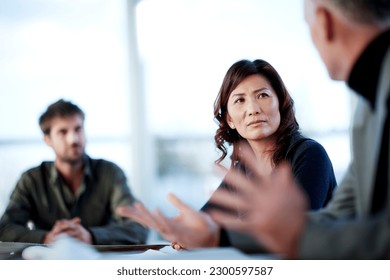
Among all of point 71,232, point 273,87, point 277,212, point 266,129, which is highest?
point 273,87

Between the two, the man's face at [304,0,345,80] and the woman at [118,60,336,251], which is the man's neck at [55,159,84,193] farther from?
the man's face at [304,0,345,80]

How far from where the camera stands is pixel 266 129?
54.6 inches

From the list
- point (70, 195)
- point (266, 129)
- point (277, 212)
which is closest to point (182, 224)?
point (277, 212)

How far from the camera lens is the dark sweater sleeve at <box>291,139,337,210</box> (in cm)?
120

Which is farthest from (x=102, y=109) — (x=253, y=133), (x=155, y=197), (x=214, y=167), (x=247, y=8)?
(x=214, y=167)

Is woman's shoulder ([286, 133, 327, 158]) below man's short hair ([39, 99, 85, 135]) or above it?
below

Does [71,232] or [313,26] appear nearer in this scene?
[313,26]

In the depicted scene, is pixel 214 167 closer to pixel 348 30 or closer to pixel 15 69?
pixel 348 30

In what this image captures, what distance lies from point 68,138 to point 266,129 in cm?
83

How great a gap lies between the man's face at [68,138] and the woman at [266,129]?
0.61m

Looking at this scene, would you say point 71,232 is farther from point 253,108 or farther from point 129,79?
point 129,79

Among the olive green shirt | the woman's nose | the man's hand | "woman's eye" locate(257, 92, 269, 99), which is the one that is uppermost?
"woman's eye" locate(257, 92, 269, 99)

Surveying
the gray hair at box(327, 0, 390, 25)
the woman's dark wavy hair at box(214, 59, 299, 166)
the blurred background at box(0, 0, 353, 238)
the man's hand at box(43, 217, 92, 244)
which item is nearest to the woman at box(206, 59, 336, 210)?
the woman's dark wavy hair at box(214, 59, 299, 166)

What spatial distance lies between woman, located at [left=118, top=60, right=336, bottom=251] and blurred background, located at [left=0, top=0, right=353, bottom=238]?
49.7 inches
